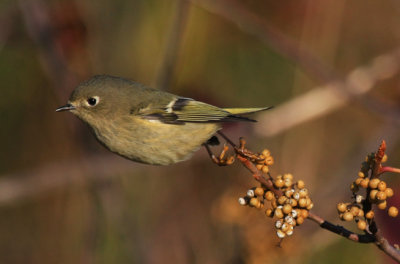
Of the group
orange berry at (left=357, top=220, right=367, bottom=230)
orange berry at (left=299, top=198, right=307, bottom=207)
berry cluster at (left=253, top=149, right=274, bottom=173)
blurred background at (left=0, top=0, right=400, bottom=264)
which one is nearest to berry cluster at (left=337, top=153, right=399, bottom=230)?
orange berry at (left=357, top=220, right=367, bottom=230)

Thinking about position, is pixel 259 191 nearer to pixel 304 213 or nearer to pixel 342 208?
pixel 304 213

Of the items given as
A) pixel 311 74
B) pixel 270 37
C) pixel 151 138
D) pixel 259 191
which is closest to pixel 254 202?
pixel 259 191

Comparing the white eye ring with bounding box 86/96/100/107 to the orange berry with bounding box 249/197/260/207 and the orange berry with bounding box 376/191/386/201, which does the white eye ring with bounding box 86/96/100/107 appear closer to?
the orange berry with bounding box 249/197/260/207

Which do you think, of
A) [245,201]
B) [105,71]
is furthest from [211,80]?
[245,201]

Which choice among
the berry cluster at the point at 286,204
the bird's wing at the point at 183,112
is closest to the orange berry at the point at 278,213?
the berry cluster at the point at 286,204

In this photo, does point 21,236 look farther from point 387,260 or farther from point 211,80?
point 387,260
